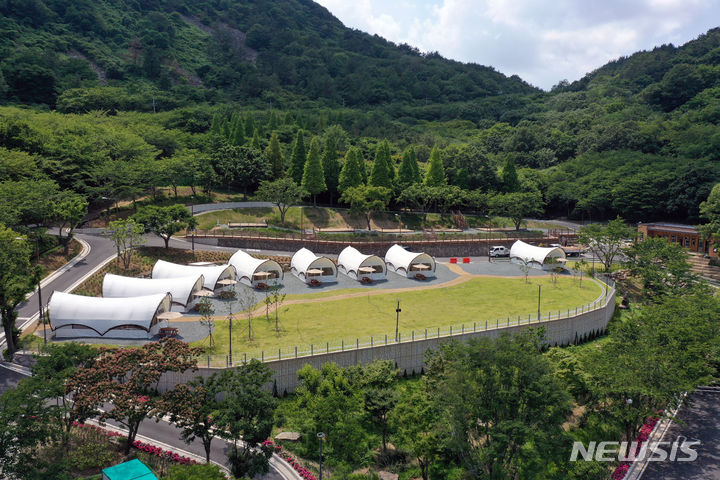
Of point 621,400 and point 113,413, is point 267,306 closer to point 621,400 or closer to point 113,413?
point 113,413

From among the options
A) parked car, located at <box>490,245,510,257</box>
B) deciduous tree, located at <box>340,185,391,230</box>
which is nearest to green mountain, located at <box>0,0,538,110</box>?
deciduous tree, located at <box>340,185,391,230</box>

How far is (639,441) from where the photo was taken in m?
26.8

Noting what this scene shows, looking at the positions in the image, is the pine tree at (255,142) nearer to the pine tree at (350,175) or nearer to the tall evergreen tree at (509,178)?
the pine tree at (350,175)

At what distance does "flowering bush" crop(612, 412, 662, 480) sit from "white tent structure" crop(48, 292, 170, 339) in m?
29.3

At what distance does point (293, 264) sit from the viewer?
51938mm

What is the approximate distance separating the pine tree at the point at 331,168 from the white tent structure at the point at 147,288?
122 feet

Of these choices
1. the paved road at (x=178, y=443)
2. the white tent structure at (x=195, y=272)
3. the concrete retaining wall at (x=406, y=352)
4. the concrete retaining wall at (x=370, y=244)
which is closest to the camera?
the paved road at (x=178, y=443)

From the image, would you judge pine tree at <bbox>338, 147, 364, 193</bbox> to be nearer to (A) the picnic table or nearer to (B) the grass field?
(B) the grass field

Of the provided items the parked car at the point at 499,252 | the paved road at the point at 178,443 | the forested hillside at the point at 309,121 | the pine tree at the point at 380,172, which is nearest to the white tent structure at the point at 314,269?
the forested hillside at the point at 309,121

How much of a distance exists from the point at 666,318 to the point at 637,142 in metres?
73.0

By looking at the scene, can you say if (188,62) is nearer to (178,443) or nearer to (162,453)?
(178,443)

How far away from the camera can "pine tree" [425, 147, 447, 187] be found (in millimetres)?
75500

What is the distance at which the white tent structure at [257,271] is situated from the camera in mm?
47312

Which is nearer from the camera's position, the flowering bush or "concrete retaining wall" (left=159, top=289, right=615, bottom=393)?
the flowering bush
